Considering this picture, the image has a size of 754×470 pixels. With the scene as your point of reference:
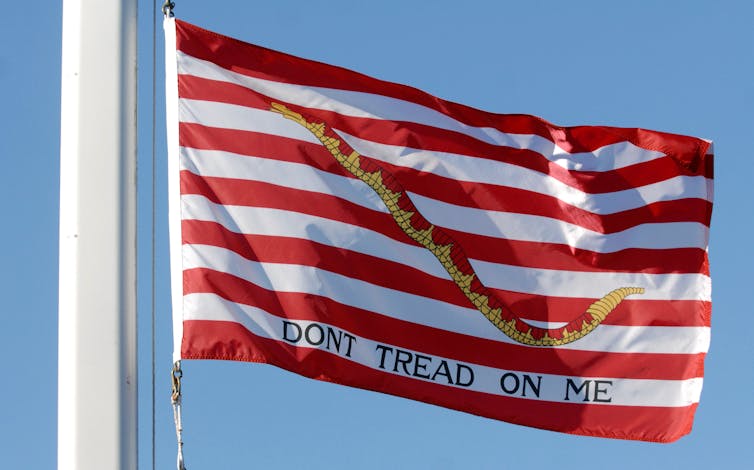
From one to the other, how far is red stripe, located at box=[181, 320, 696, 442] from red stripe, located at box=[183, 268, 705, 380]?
0.26 meters

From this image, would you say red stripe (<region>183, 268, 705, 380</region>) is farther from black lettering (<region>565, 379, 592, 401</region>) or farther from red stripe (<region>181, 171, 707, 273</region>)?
red stripe (<region>181, 171, 707, 273</region>)

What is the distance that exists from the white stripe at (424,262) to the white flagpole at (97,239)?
1818 mm

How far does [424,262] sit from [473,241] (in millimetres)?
604

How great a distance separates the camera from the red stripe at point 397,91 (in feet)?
37.0

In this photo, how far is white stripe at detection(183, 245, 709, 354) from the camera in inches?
409

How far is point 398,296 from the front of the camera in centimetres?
1159

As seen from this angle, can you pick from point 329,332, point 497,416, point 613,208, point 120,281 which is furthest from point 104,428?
point 613,208

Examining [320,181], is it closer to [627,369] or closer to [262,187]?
[262,187]

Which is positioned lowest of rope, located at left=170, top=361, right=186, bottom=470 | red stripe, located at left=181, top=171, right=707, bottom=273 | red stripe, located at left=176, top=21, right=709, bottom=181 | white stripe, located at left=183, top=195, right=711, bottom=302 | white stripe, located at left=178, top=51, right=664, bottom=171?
rope, located at left=170, top=361, right=186, bottom=470

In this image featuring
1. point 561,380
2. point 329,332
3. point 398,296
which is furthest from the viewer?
point 561,380

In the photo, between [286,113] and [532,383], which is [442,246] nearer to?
[532,383]

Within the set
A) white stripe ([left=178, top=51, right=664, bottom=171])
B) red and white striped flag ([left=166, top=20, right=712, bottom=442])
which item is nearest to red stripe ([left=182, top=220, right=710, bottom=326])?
red and white striped flag ([left=166, top=20, right=712, bottom=442])

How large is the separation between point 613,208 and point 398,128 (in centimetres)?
223

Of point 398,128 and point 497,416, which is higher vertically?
point 398,128
